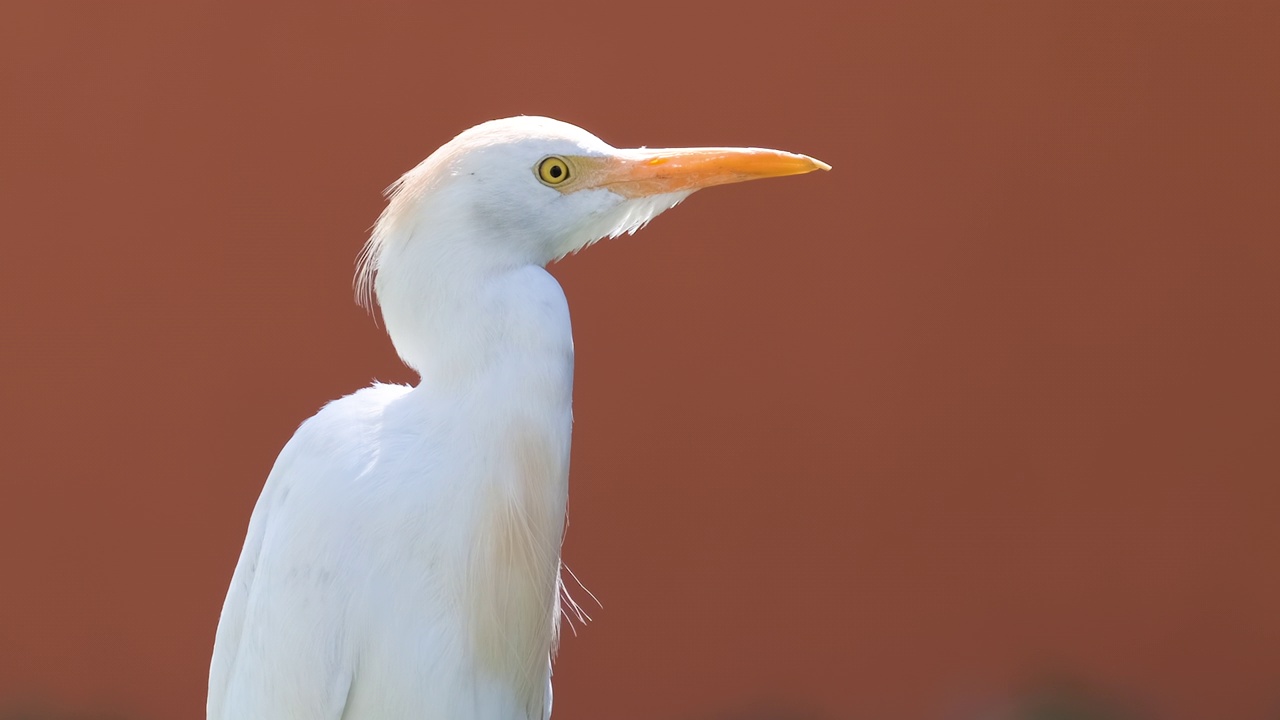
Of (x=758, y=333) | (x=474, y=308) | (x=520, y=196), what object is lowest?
(x=758, y=333)

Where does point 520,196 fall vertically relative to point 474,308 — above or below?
above

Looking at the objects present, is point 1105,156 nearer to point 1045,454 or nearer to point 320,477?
point 1045,454

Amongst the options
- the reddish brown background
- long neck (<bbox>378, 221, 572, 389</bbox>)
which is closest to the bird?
long neck (<bbox>378, 221, 572, 389</bbox>)

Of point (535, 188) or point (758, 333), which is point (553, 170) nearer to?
point (535, 188)

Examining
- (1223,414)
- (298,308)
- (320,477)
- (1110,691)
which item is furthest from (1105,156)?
(320,477)

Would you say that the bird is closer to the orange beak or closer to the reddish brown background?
the orange beak

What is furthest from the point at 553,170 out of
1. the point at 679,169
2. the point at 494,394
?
the point at 494,394

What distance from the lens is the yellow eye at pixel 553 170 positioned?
1902mm

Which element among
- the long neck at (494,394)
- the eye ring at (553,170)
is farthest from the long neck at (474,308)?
the eye ring at (553,170)

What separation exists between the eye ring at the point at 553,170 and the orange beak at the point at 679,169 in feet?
0.07

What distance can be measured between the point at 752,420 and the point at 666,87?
2.87 feet

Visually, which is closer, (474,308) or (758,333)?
(474,308)

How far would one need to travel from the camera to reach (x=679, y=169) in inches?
76.9

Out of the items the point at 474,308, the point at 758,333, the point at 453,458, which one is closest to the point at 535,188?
the point at 474,308
